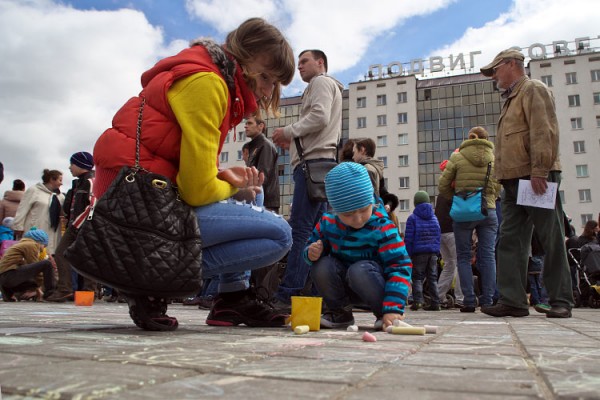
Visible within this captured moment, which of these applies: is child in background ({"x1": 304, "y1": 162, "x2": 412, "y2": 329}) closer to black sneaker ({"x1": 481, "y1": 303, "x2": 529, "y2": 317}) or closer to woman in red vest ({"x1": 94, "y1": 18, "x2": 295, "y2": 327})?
woman in red vest ({"x1": 94, "y1": 18, "x2": 295, "y2": 327})

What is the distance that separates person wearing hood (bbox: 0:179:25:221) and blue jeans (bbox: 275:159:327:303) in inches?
284

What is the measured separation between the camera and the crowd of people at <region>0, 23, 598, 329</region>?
234 cm

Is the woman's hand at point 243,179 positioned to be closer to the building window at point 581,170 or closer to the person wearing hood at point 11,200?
the person wearing hood at point 11,200

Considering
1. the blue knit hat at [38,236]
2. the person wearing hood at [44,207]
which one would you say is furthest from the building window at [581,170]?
the blue knit hat at [38,236]

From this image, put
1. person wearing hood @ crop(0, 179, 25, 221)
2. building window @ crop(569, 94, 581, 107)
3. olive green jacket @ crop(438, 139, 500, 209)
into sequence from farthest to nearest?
building window @ crop(569, 94, 581, 107) → person wearing hood @ crop(0, 179, 25, 221) → olive green jacket @ crop(438, 139, 500, 209)

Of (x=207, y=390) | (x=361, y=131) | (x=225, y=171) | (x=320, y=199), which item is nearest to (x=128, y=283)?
(x=225, y=171)

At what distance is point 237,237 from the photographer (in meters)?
2.66

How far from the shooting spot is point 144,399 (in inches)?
37.0

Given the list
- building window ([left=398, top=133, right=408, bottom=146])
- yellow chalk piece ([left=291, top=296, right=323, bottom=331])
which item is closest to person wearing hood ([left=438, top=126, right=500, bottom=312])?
yellow chalk piece ([left=291, top=296, right=323, bottom=331])

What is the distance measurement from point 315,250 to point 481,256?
326cm

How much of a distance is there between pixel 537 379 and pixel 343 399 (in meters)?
0.56

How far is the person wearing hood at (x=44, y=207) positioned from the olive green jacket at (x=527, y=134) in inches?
271

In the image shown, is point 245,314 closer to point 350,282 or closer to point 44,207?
point 350,282

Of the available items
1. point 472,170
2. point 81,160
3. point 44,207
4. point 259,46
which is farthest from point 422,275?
point 44,207
